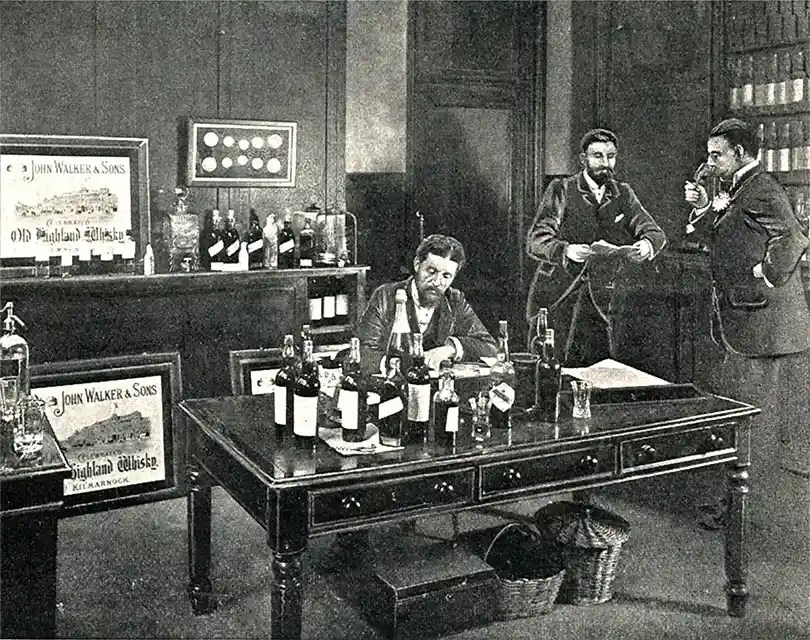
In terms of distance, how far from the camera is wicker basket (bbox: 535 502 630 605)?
3109 mm

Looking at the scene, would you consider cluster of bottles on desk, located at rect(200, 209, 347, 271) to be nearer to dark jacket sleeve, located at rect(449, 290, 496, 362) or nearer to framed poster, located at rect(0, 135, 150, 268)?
framed poster, located at rect(0, 135, 150, 268)

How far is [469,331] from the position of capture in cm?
382

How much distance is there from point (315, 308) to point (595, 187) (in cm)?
174

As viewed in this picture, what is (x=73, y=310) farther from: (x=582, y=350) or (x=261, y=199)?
(x=582, y=350)

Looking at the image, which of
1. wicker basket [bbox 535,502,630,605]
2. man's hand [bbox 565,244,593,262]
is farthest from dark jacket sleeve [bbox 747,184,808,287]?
wicker basket [bbox 535,502,630,605]

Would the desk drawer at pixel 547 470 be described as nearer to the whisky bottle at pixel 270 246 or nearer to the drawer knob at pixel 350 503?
the drawer knob at pixel 350 503

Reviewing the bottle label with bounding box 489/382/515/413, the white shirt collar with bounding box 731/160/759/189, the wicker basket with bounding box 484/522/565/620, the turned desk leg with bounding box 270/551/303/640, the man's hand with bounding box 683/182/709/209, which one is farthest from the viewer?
the man's hand with bounding box 683/182/709/209

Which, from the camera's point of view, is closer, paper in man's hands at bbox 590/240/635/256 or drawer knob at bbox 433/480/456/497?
drawer knob at bbox 433/480/456/497

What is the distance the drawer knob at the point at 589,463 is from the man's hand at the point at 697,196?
2780 millimetres

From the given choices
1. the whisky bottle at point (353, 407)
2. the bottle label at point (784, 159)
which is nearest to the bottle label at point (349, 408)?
the whisky bottle at point (353, 407)

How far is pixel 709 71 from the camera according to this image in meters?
4.98

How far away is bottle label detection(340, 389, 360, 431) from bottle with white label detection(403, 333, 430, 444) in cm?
16

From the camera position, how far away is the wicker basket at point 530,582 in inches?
118

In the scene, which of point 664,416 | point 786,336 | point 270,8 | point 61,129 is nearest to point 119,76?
point 61,129
